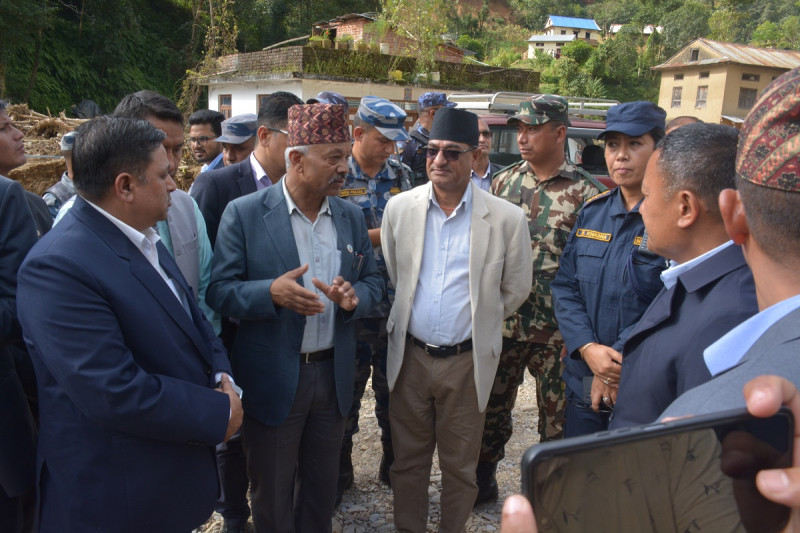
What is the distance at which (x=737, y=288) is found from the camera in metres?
1.55

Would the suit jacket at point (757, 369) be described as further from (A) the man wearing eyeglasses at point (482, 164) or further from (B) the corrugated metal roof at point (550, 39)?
(B) the corrugated metal roof at point (550, 39)

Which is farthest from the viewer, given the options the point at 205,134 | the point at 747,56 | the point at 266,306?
the point at 747,56

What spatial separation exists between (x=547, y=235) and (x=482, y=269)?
70 centimetres

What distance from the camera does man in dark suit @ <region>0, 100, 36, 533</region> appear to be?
2.01m

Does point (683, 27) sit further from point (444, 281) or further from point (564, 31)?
point (444, 281)

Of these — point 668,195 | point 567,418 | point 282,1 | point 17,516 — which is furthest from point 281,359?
point 282,1

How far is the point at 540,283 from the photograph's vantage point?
336cm

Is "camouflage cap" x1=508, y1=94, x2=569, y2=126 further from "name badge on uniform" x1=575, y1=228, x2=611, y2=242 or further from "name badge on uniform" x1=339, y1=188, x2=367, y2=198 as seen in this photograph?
"name badge on uniform" x1=339, y1=188, x2=367, y2=198

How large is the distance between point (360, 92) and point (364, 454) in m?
13.1

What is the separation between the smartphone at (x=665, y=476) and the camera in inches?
27.4

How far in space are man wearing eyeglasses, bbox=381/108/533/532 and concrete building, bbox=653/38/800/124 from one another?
34.7 metres

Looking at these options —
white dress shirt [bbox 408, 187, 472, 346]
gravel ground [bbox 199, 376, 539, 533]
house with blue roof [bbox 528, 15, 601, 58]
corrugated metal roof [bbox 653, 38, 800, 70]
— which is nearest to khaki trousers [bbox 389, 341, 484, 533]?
white dress shirt [bbox 408, 187, 472, 346]

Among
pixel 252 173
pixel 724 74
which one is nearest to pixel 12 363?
pixel 252 173

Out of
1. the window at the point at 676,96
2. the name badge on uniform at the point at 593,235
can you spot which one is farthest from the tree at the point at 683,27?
the name badge on uniform at the point at 593,235
